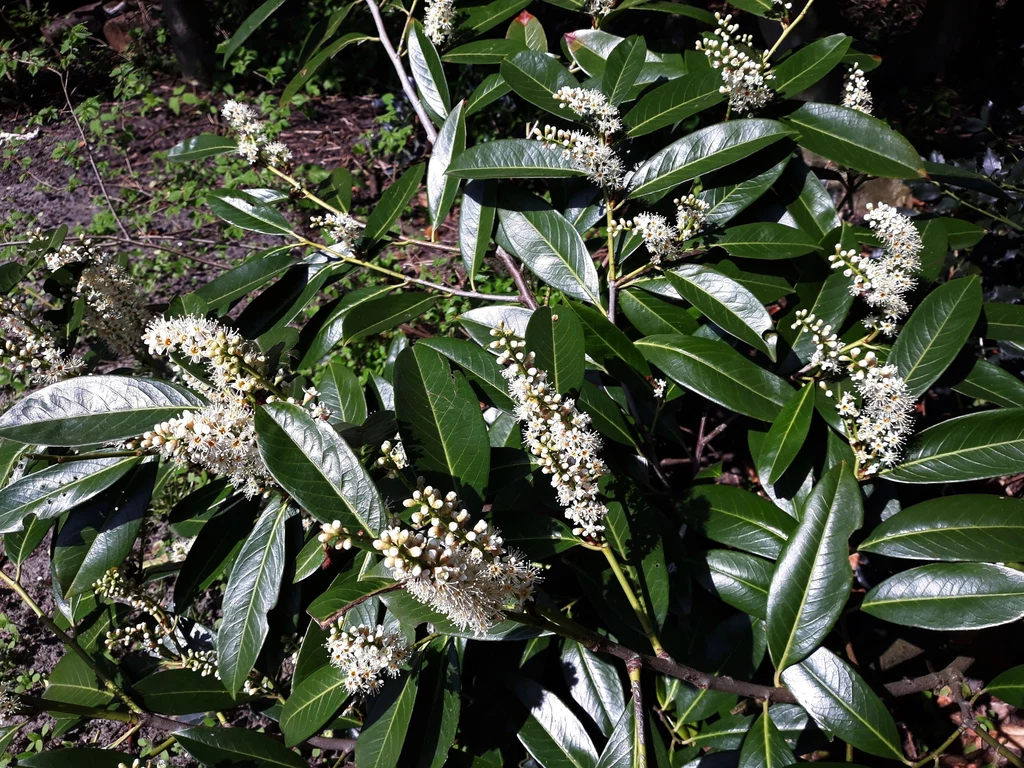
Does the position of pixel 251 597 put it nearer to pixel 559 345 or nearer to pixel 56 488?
pixel 56 488

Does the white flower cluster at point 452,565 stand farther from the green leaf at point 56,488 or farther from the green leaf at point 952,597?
the green leaf at point 952,597

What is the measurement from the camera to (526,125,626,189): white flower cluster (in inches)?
58.4

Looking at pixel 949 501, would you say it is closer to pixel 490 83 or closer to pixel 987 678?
pixel 987 678

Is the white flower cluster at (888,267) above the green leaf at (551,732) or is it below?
above

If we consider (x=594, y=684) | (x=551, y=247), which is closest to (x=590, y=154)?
(x=551, y=247)

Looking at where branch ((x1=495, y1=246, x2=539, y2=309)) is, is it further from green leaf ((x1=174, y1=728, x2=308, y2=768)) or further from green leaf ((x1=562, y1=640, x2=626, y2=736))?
green leaf ((x1=174, y1=728, x2=308, y2=768))

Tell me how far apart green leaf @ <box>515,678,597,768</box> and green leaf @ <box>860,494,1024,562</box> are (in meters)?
0.65

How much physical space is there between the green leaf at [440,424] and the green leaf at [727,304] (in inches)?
20.7

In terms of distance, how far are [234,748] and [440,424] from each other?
733 millimetres

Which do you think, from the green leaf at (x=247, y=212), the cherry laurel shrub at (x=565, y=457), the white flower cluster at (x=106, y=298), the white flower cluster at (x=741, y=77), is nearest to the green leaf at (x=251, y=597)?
the cherry laurel shrub at (x=565, y=457)

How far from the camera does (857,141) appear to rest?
1.50 metres

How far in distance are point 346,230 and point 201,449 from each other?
0.80m

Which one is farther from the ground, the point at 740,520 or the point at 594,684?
the point at 740,520

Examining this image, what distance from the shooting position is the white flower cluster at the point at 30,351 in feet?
4.63
